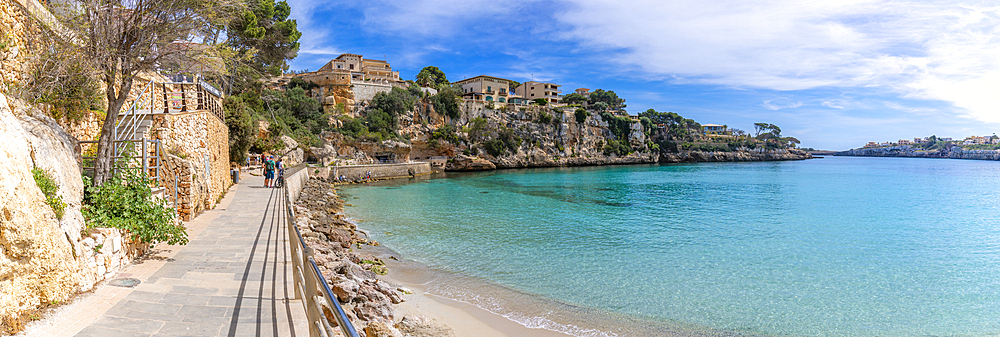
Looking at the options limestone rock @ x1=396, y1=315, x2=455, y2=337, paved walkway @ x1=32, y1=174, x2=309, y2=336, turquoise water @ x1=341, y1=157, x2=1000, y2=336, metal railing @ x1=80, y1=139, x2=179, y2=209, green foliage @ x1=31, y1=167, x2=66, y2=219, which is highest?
metal railing @ x1=80, y1=139, x2=179, y2=209

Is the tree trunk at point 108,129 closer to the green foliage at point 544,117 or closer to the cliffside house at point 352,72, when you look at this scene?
the cliffside house at point 352,72

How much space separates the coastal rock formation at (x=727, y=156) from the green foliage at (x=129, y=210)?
96.7m

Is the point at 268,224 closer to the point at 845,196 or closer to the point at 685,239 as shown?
the point at 685,239

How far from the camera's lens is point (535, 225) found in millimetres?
19422

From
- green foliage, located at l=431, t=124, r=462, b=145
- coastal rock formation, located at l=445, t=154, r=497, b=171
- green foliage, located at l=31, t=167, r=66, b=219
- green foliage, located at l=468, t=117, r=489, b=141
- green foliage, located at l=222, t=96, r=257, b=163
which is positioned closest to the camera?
green foliage, located at l=31, t=167, r=66, b=219

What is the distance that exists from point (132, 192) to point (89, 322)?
337 cm

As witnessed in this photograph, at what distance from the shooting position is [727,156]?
10669cm

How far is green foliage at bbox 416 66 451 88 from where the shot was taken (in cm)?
7203

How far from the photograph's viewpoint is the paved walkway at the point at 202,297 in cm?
427

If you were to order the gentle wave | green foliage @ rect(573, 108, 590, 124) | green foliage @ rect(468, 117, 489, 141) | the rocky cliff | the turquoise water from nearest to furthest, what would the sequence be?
the gentle wave → the turquoise water → green foliage @ rect(468, 117, 489, 141) → green foliage @ rect(573, 108, 590, 124) → the rocky cliff

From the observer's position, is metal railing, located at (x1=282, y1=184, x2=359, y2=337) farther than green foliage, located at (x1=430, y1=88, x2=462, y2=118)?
No

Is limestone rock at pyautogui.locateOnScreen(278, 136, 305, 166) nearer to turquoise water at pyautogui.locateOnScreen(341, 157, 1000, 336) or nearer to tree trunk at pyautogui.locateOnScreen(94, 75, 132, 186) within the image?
turquoise water at pyautogui.locateOnScreen(341, 157, 1000, 336)

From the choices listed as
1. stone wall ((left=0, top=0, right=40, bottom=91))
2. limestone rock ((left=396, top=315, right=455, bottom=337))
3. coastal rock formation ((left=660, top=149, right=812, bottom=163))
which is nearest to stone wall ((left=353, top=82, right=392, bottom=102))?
stone wall ((left=0, top=0, right=40, bottom=91))

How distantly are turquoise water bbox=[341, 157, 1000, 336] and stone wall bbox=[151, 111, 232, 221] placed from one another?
5.74 m
